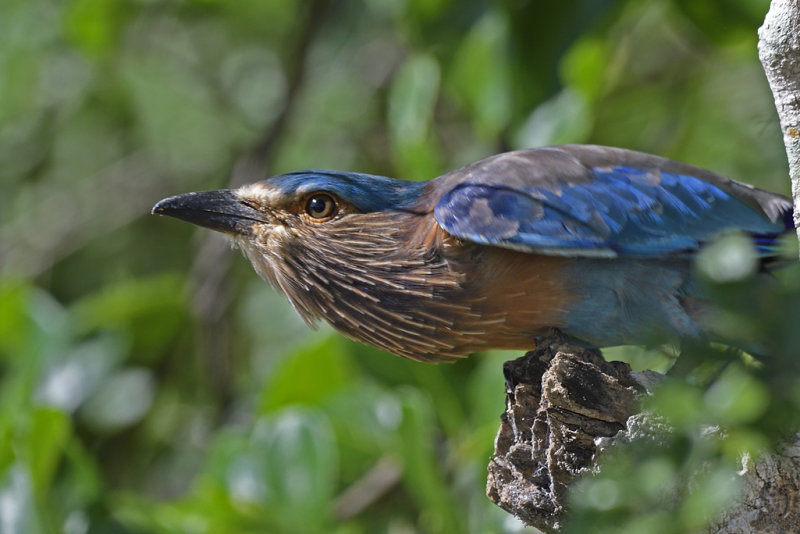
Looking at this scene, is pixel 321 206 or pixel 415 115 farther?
pixel 415 115

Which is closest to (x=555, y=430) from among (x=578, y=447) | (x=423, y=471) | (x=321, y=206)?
(x=578, y=447)

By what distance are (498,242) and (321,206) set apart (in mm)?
647

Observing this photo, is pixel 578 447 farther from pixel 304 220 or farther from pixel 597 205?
pixel 304 220

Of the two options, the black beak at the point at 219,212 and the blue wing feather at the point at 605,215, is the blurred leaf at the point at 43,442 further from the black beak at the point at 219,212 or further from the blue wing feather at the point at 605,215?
the blue wing feather at the point at 605,215

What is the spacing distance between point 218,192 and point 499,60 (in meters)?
1.69

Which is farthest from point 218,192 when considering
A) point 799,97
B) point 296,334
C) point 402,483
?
point 296,334

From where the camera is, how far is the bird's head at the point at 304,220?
11.1 ft

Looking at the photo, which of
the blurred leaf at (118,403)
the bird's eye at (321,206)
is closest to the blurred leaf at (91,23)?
the blurred leaf at (118,403)

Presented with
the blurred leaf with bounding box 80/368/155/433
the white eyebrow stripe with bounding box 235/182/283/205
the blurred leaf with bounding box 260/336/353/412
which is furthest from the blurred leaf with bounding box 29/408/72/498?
the white eyebrow stripe with bounding box 235/182/283/205

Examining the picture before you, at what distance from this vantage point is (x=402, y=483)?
534 centimetres

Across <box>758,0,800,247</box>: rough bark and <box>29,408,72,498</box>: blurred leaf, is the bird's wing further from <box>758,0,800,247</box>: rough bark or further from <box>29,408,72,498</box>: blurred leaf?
<box>29,408,72,498</box>: blurred leaf

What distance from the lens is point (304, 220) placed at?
136 inches

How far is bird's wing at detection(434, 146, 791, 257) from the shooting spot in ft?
10.5

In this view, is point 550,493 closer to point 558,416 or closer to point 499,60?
point 558,416
